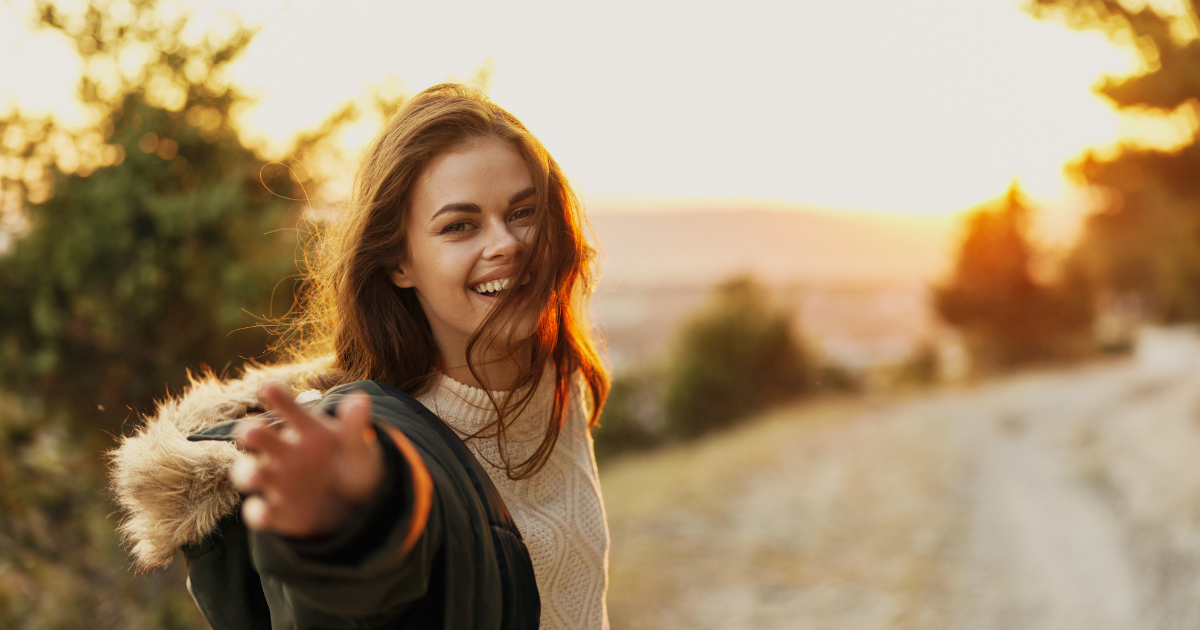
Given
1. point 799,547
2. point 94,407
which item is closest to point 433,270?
point 94,407

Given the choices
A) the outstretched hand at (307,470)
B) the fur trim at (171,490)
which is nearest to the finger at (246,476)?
the outstretched hand at (307,470)

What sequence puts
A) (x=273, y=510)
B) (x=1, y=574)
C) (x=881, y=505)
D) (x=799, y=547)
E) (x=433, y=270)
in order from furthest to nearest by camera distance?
(x=881, y=505) → (x=799, y=547) → (x=1, y=574) → (x=433, y=270) → (x=273, y=510)

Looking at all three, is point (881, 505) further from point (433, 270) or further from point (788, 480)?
point (433, 270)

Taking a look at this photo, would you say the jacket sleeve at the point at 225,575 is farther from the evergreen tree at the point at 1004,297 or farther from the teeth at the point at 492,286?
the evergreen tree at the point at 1004,297

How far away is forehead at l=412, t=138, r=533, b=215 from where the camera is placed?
1479 millimetres

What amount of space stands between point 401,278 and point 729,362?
20688 millimetres

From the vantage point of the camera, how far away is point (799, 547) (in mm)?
9461

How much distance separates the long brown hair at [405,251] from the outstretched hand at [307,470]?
2.29ft

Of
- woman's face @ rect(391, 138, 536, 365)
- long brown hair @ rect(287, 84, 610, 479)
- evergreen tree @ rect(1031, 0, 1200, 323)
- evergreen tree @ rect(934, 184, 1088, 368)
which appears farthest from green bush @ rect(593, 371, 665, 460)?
woman's face @ rect(391, 138, 536, 365)

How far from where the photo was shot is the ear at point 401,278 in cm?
156

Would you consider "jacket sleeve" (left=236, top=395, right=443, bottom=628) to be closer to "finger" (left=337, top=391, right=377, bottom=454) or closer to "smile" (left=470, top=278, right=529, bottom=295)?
"finger" (left=337, top=391, right=377, bottom=454)

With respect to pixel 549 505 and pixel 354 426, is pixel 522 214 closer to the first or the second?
pixel 549 505

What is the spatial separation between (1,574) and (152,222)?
2.56 meters

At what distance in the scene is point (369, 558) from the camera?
0.81m
